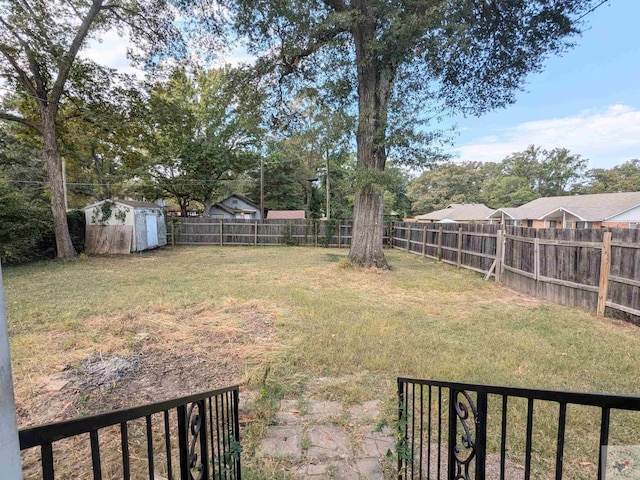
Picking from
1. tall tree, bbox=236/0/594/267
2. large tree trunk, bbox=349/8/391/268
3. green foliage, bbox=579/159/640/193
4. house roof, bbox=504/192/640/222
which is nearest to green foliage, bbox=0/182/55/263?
tall tree, bbox=236/0/594/267

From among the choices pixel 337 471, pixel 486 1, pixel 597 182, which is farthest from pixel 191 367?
pixel 597 182

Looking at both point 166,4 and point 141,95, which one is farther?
point 141,95

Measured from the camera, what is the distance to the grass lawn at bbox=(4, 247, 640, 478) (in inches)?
103

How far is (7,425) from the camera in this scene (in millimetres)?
499

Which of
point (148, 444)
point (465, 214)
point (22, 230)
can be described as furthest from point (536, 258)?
point (465, 214)

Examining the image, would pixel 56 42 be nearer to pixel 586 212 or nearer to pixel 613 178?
pixel 586 212

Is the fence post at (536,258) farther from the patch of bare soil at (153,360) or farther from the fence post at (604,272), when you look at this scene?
the patch of bare soil at (153,360)

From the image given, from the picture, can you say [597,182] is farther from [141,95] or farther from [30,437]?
[30,437]

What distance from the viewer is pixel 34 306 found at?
195 inches

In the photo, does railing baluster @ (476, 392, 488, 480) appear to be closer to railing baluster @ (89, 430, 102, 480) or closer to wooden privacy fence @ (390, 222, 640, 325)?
railing baluster @ (89, 430, 102, 480)

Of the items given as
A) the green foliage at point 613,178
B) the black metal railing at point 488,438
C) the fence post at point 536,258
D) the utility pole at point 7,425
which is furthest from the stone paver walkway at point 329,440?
the green foliage at point 613,178

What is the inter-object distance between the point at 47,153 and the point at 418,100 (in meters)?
11.7

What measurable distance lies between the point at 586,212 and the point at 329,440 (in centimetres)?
2578

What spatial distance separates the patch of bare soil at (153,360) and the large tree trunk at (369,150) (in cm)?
432
